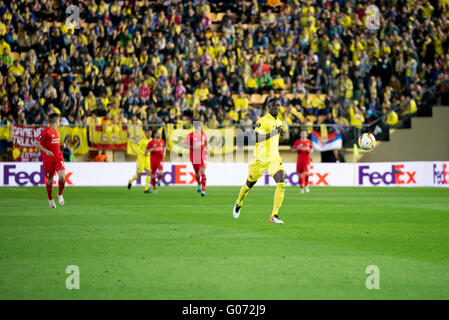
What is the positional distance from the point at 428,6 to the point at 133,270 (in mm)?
30635

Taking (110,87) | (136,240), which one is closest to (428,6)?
A: (110,87)

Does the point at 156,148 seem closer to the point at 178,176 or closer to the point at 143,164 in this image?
the point at 143,164

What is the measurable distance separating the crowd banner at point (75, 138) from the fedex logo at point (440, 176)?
14.6m

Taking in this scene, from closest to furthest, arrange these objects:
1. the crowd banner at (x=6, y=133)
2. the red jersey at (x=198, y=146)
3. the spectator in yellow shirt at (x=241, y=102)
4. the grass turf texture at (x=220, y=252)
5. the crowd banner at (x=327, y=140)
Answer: the grass turf texture at (x=220, y=252) < the red jersey at (x=198, y=146) < the crowd banner at (x=6, y=133) < the crowd banner at (x=327, y=140) < the spectator in yellow shirt at (x=241, y=102)

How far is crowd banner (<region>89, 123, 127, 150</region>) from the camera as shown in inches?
1156

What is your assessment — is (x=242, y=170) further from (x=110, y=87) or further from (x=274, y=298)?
(x=274, y=298)

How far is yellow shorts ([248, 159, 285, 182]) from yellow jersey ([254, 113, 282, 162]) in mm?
77

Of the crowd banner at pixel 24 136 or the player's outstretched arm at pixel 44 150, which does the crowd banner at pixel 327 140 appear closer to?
the crowd banner at pixel 24 136

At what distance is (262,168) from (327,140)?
56.4 ft

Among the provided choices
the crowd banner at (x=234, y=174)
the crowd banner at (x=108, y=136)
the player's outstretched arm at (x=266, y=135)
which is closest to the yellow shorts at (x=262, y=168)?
the player's outstretched arm at (x=266, y=135)

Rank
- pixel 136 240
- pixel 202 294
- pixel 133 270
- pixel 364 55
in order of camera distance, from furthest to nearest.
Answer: pixel 364 55
pixel 136 240
pixel 133 270
pixel 202 294

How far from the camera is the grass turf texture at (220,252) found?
696cm

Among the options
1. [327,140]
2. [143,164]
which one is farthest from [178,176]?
[327,140]

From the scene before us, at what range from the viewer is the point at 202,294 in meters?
6.69
